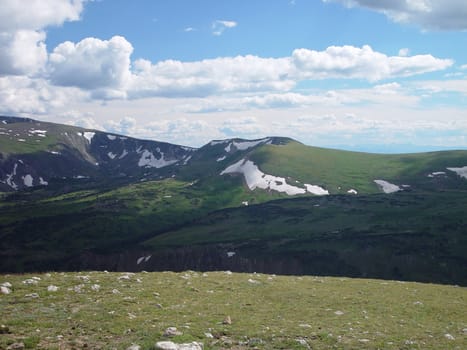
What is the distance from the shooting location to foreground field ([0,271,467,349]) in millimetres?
19312

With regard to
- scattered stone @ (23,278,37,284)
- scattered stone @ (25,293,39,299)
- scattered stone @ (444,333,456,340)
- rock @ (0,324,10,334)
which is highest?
rock @ (0,324,10,334)

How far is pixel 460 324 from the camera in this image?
26.8 metres

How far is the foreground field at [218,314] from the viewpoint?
63.4ft

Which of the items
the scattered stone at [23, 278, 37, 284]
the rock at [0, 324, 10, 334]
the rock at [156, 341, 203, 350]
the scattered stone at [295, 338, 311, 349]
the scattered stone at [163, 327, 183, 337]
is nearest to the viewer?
the rock at [156, 341, 203, 350]

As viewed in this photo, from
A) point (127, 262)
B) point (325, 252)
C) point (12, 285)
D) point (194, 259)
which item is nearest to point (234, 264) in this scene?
point (194, 259)

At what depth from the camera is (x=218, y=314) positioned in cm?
2441

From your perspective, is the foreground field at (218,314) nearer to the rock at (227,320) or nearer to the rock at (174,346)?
the rock at (227,320)

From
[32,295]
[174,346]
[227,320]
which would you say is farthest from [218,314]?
[32,295]

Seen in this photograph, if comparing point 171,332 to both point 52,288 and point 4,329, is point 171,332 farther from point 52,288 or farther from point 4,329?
point 52,288

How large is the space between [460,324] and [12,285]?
100 feet

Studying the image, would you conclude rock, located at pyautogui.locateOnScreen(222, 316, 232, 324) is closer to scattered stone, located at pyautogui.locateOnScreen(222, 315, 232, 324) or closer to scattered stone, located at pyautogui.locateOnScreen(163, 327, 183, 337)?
scattered stone, located at pyautogui.locateOnScreen(222, 315, 232, 324)

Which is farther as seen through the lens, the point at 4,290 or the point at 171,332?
the point at 4,290

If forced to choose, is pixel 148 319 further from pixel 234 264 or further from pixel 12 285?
pixel 234 264

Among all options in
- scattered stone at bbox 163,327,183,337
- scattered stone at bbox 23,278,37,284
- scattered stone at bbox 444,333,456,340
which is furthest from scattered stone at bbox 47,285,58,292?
scattered stone at bbox 444,333,456,340
